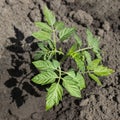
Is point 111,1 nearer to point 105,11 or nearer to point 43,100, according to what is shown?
point 105,11

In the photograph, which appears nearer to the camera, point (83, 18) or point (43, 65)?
point (43, 65)

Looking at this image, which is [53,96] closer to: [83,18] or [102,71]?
[102,71]

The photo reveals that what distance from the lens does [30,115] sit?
226cm

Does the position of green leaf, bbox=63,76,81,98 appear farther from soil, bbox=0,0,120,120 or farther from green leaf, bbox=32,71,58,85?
soil, bbox=0,0,120,120

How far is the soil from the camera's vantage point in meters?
2.25

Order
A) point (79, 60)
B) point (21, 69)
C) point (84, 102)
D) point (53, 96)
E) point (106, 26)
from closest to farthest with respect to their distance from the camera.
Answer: point (53, 96) < point (79, 60) < point (84, 102) < point (21, 69) < point (106, 26)

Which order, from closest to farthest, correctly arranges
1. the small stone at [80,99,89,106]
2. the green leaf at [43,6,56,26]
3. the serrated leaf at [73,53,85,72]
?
the serrated leaf at [73,53,85,72] < the green leaf at [43,6,56,26] < the small stone at [80,99,89,106]

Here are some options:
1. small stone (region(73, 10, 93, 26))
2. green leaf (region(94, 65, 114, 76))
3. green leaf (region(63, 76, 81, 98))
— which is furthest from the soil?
green leaf (region(63, 76, 81, 98))

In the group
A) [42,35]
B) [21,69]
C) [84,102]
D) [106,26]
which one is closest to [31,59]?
[21,69]

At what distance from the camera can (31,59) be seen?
245cm

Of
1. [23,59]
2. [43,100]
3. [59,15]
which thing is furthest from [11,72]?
[59,15]

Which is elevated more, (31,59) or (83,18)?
(83,18)

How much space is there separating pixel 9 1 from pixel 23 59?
0.59 meters

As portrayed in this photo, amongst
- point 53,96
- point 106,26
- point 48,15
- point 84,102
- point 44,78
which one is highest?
point 48,15
